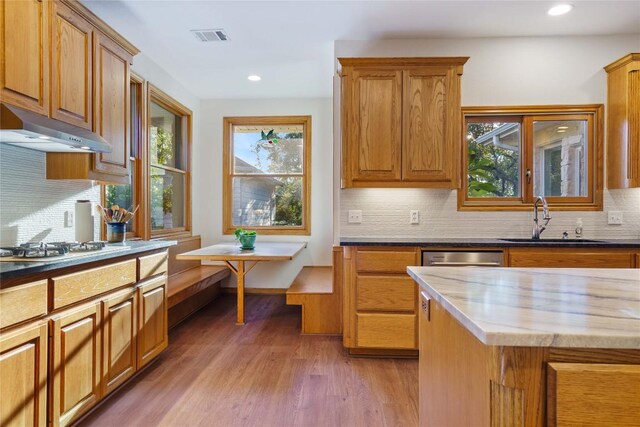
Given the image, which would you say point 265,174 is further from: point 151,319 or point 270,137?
point 151,319

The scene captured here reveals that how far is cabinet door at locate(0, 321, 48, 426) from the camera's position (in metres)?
1.38

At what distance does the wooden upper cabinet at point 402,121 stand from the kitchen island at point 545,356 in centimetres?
202

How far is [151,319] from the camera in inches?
97.7

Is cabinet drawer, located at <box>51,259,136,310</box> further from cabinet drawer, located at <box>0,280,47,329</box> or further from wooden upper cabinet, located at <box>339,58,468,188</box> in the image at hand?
wooden upper cabinet, located at <box>339,58,468,188</box>

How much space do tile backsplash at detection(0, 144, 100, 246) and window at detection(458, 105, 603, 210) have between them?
10.6 feet

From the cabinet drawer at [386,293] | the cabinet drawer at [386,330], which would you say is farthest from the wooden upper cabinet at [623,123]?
the cabinet drawer at [386,330]

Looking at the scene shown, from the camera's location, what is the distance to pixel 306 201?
4.94 m

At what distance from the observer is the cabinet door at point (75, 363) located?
64.4 inches

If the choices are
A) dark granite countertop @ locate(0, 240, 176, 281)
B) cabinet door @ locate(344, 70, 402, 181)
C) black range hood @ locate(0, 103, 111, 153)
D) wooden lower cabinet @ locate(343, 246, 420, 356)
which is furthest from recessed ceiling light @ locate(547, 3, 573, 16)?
dark granite countertop @ locate(0, 240, 176, 281)

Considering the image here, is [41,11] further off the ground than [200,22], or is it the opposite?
[200,22]

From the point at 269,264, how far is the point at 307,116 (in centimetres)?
217

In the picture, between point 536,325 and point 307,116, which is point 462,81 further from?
point 536,325

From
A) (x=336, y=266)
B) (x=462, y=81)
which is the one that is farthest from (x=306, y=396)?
(x=462, y=81)

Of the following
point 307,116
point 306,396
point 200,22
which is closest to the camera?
point 306,396
